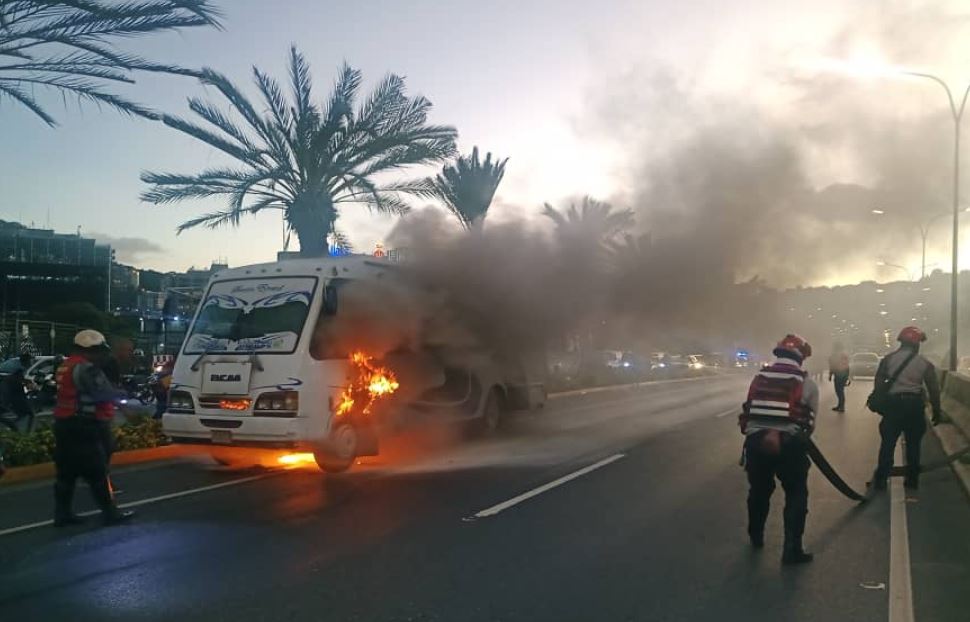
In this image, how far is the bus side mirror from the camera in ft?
33.8

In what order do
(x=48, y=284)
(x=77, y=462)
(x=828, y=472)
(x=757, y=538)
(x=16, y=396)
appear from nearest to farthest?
(x=757, y=538) < (x=77, y=462) < (x=828, y=472) < (x=16, y=396) < (x=48, y=284)

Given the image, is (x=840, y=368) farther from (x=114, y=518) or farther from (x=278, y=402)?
(x=114, y=518)

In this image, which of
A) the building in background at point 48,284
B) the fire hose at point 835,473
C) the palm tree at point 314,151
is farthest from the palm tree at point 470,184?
the building in background at point 48,284

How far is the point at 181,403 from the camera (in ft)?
33.9

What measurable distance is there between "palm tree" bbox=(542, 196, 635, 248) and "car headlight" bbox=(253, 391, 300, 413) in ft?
24.3

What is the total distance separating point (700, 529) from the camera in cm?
757

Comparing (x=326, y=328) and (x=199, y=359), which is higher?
(x=326, y=328)

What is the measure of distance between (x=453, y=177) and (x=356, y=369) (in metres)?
16.5

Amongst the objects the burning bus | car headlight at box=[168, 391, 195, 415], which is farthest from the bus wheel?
car headlight at box=[168, 391, 195, 415]

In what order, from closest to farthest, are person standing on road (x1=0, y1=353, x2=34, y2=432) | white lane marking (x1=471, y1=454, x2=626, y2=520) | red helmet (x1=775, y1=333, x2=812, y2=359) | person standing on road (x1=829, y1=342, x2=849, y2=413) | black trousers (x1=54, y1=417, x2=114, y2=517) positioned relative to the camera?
red helmet (x1=775, y1=333, x2=812, y2=359) → black trousers (x1=54, y1=417, x2=114, y2=517) → white lane marking (x1=471, y1=454, x2=626, y2=520) → person standing on road (x1=0, y1=353, x2=34, y2=432) → person standing on road (x1=829, y1=342, x2=849, y2=413)

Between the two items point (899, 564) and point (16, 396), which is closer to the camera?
point (899, 564)

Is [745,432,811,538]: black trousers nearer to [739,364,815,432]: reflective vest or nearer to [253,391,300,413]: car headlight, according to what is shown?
[739,364,815,432]: reflective vest

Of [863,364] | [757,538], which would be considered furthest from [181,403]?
[863,364]

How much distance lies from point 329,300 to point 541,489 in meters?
3.34
